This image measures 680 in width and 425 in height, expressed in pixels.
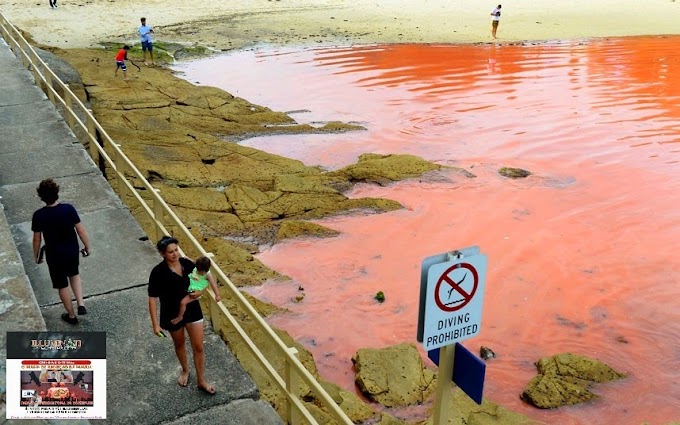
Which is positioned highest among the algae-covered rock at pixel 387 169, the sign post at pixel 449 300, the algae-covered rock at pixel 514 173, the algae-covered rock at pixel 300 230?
the sign post at pixel 449 300

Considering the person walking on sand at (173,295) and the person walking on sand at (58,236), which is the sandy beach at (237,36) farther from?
the person walking on sand at (58,236)

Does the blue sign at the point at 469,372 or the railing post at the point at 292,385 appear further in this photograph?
the railing post at the point at 292,385

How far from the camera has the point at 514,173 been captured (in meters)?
15.9

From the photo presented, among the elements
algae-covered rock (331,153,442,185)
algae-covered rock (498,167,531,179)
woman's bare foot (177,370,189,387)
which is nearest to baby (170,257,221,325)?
woman's bare foot (177,370,189,387)

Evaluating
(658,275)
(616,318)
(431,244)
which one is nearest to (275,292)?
(431,244)

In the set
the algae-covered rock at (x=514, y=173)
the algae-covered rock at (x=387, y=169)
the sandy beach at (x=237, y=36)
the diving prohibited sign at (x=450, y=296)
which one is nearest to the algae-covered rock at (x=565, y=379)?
the sandy beach at (x=237, y=36)

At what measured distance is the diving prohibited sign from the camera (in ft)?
11.9

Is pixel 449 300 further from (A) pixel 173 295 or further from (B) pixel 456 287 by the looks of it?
(A) pixel 173 295

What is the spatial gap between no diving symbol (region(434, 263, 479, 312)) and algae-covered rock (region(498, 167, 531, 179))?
488 inches

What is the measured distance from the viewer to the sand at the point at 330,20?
33.1 metres

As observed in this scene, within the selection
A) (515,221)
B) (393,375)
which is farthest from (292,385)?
(515,221)

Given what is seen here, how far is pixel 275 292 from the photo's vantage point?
1046 cm

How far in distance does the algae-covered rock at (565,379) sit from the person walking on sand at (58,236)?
5.29 meters

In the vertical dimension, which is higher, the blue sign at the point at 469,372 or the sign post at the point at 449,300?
the sign post at the point at 449,300
